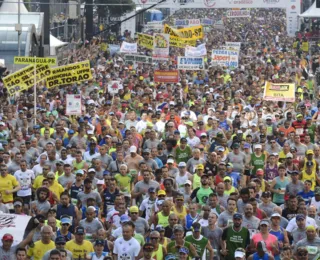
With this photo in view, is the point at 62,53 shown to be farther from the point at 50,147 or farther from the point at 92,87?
the point at 50,147

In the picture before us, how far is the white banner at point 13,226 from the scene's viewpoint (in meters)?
14.9

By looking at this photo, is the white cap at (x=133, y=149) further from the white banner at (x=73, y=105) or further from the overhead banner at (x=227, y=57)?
the overhead banner at (x=227, y=57)

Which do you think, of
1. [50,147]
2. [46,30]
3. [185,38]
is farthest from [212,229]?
[46,30]

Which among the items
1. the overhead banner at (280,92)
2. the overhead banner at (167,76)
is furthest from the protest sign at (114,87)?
the overhead banner at (280,92)

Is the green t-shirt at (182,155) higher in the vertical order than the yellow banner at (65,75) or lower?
lower

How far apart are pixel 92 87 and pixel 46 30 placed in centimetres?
1748

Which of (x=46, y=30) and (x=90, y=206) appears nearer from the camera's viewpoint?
(x=90, y=206)

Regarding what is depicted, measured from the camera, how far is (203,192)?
18.2 m

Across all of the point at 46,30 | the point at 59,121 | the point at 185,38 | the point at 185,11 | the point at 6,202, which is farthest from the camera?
the point at 185,11

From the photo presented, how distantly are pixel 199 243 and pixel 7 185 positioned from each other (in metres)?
4.37

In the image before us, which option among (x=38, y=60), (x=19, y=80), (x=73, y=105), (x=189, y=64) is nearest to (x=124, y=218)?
(x=73, y=105)

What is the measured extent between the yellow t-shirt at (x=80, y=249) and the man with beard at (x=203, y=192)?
3.15 meters

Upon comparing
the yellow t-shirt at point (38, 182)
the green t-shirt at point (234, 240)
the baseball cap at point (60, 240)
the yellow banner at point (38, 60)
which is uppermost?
the yellow banner at point (38, 60)

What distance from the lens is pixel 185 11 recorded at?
131 m
